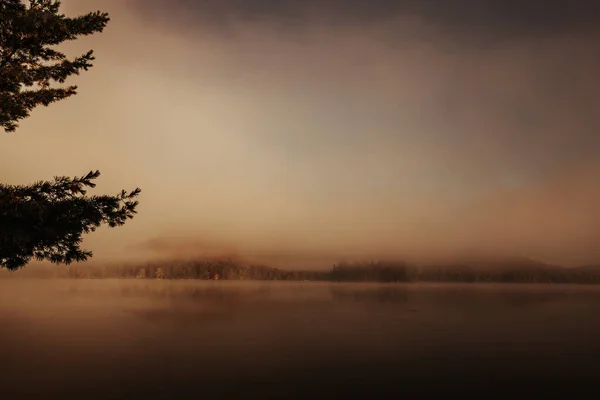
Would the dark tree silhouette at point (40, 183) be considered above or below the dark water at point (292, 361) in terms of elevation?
above

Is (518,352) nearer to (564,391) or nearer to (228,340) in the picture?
(564,391)

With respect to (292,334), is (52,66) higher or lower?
higher

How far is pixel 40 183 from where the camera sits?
1388 cm

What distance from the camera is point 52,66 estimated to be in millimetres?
17141

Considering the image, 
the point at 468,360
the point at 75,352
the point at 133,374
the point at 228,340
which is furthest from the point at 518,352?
the point at 75,352

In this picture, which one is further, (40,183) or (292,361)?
(292,361)

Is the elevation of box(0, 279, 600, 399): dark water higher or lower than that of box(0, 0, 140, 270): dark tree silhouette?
lower

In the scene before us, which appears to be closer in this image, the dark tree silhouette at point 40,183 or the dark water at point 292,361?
the dark tree silhouette at point 40,183

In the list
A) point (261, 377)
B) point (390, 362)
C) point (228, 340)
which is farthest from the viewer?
point (228, 340)

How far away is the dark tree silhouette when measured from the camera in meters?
13.2

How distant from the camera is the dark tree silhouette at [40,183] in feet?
43.3

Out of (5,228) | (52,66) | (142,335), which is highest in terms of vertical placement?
(52,66)

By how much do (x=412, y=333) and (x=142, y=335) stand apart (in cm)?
5604

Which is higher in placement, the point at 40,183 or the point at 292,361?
the point at 40,183
